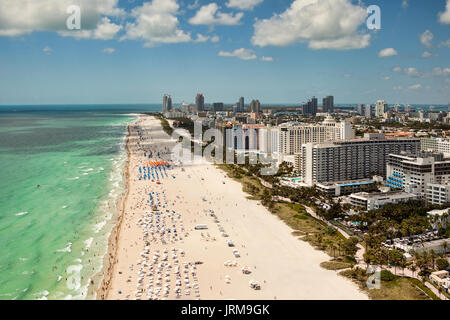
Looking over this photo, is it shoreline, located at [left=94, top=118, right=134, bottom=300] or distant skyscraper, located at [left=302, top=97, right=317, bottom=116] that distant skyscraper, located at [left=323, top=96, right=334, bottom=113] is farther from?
shoreline, located at [left=94, top=118, right=134, bottom=300]

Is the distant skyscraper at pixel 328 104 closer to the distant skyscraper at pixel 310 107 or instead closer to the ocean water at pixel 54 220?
the distant skyscraper at pixel 310 107

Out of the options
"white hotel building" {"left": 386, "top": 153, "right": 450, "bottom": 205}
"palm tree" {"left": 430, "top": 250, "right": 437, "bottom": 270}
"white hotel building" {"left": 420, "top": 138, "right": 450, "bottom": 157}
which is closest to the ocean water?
"palm tree" {"left": 430, "top": 250, "right": 437, "bottom": 270}

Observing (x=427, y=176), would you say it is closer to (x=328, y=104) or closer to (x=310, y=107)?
(x=310, y=107)

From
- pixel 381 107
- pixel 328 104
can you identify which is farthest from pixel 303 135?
pixel 328 104

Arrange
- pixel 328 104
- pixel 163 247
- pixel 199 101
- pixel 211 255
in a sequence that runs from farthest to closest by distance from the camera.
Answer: pixel 199 101 < pixel 328 104 < pixel 163 247 < pixel 211 255

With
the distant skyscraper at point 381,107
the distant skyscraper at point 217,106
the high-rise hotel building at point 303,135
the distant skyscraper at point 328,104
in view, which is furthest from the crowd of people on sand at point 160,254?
the distant skyscraper at point 217,106
